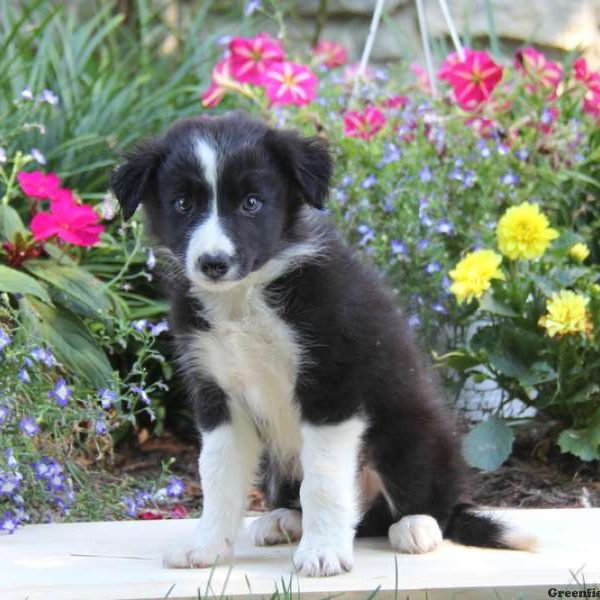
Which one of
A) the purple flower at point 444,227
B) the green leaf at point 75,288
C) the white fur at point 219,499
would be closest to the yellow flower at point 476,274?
the purple flower at point 444,227

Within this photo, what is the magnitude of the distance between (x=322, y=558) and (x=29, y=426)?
1378 mm

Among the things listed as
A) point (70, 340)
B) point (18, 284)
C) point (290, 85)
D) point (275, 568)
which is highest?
point (290, 85)

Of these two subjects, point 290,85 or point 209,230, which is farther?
point 290,85

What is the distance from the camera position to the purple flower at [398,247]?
4.99m

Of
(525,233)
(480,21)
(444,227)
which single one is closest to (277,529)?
(525,233)

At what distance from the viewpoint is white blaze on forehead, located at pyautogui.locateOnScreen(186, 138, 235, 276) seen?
3.00 meters

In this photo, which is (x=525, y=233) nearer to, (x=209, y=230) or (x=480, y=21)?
(x=209, y=230)

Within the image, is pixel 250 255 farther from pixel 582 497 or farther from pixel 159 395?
pixel 159 395

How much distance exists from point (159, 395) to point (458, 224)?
1.64 meters

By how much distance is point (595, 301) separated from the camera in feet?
15.0

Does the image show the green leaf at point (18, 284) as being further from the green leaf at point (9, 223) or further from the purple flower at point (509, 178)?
the purple flower at point (509, 178)

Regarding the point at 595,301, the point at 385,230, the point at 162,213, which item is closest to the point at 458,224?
the point at 385,230

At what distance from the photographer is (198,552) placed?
3.25 m

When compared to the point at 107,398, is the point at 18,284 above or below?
above
